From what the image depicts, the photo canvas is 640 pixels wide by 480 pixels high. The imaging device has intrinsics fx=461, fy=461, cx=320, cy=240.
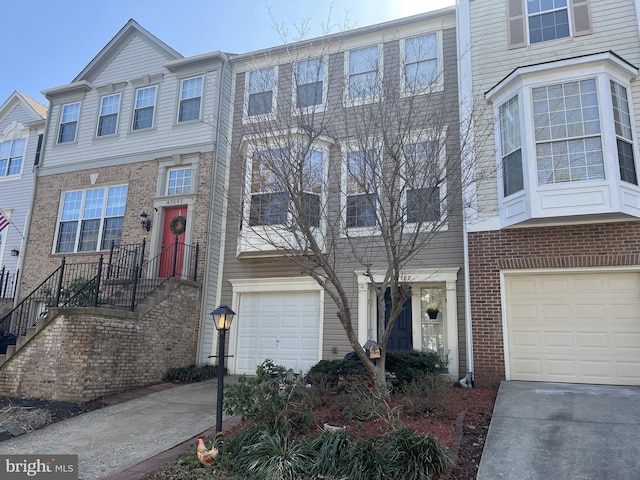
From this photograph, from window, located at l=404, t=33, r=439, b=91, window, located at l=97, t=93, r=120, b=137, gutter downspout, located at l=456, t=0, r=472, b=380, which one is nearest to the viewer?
gutter downspout, located at l=456, t=0, r=472, b=380

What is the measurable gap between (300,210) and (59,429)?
4947mm

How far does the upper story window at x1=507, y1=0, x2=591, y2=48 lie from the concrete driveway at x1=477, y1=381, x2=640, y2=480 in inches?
274

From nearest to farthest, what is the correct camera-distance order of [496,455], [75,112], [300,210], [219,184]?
[496,455]
[300,210]
[219,184]
[75,112]

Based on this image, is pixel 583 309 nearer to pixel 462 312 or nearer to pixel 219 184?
pixel 462 312

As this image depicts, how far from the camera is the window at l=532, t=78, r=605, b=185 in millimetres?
8172

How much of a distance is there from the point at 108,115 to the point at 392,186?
36.5ft

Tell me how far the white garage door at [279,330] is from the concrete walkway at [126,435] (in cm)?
253

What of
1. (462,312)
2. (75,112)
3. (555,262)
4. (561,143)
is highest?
(75,112)

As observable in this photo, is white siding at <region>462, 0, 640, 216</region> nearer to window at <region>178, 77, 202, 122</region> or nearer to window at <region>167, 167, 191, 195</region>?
window at <region>178, 77, 202, 122</region>

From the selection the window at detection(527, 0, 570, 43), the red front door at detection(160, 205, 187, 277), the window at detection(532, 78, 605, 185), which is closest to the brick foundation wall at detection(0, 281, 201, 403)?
the red front door at detection(160, 205, 187, 277)

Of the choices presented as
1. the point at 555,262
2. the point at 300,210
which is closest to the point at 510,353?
the point at 555,262

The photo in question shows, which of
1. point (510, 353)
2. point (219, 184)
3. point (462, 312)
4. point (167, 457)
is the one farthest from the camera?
point (219, 184)

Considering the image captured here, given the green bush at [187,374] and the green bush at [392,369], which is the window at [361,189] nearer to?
the green bush at [392,369]

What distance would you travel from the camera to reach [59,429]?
22.9 ft
